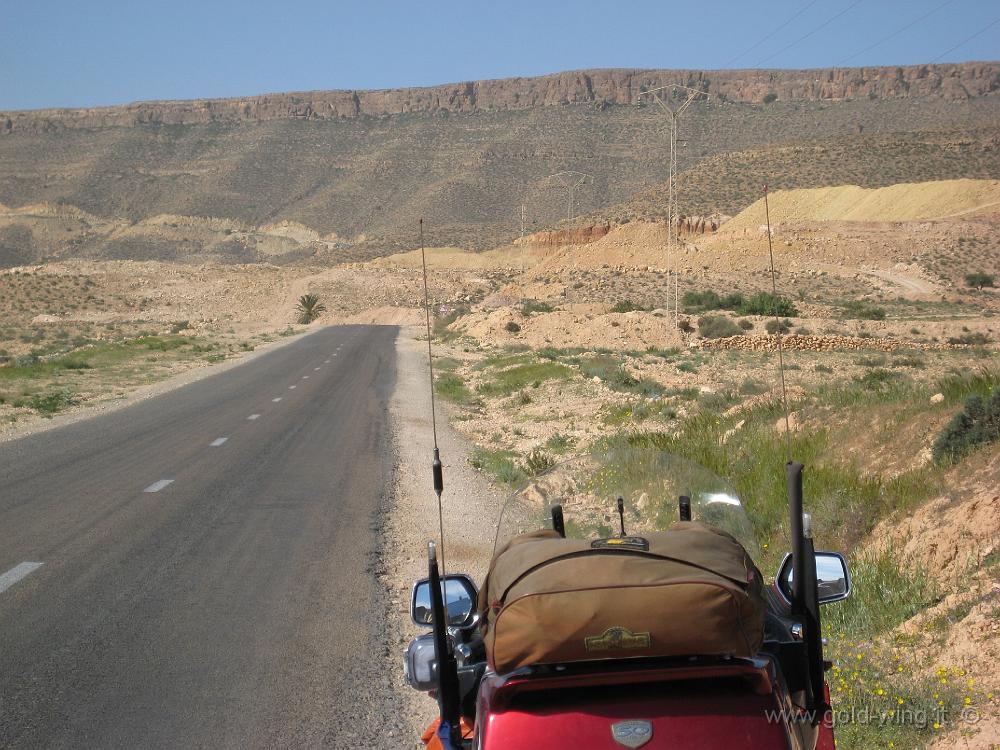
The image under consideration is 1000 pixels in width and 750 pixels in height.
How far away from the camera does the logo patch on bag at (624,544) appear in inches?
102

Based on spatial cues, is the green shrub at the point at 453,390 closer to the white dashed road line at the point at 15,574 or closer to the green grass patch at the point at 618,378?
the green grass patch at the point at 618,378

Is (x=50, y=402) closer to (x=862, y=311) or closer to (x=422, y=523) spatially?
(x=422, y=523)

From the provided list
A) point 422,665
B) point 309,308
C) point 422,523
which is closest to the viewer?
point 422,665

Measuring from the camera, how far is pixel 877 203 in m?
78.6

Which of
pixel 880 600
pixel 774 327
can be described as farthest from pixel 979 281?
pixel 880 600

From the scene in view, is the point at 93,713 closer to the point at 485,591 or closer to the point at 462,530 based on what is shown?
the point at 485,591

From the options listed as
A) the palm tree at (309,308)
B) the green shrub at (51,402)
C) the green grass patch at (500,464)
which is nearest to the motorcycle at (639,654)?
the green grass patch at (500,464)

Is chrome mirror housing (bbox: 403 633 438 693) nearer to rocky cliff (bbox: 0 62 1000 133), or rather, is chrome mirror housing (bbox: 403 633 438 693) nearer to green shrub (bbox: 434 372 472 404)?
green shrub (bbox: 434 372 472 404)

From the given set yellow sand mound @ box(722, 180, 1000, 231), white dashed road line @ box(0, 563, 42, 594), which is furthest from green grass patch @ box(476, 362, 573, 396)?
yellow sand mound @ box(722, 180, 1000, 231)

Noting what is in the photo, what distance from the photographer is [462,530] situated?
9.83m

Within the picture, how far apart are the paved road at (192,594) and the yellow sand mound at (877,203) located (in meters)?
62.4

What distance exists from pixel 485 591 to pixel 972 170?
8916cm

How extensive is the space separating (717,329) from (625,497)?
37.9 m

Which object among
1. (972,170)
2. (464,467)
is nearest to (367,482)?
(464,467)
